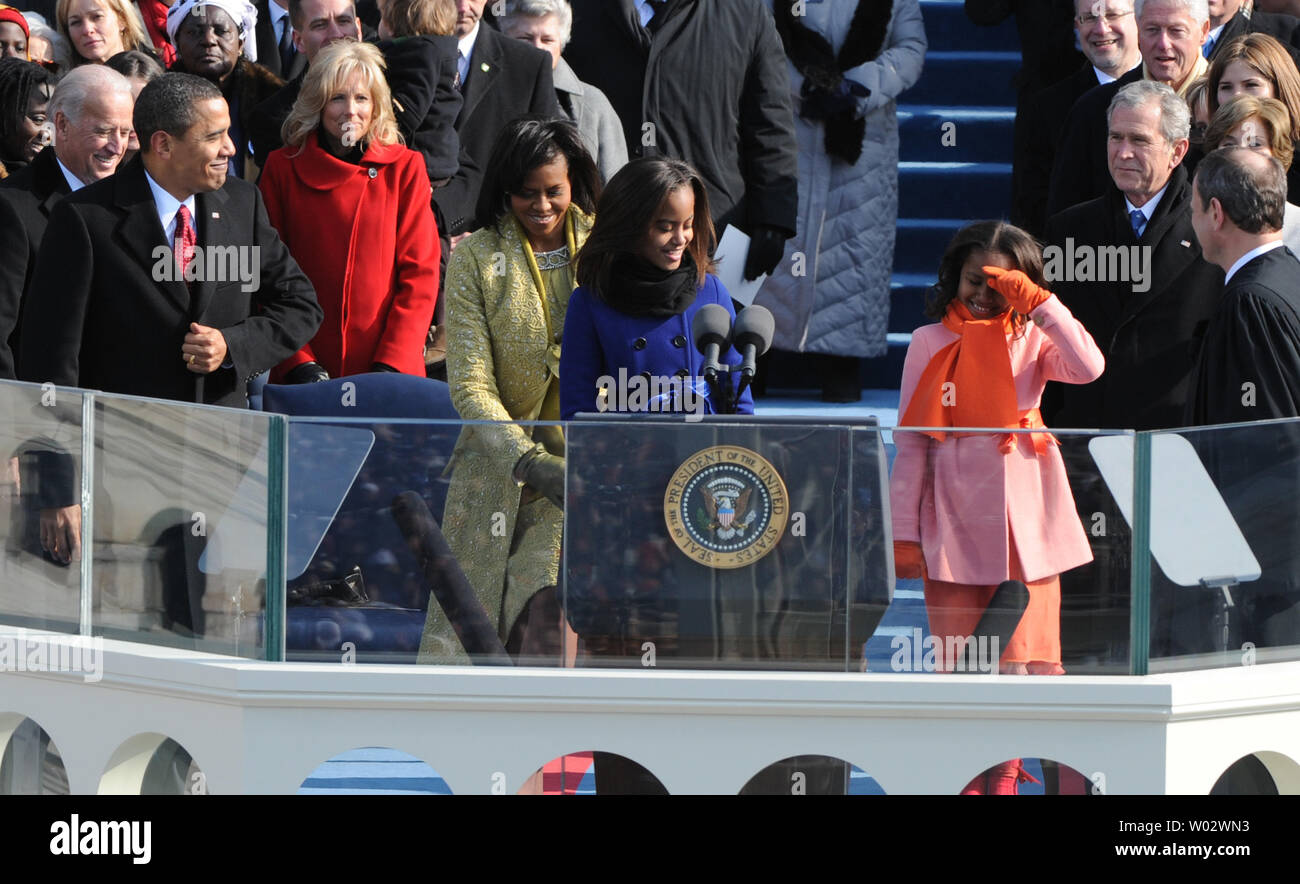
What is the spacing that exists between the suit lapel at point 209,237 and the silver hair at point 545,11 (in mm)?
2463

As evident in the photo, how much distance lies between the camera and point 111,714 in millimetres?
5836

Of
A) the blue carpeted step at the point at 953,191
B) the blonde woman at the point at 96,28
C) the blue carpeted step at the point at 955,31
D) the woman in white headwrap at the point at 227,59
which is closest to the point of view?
the woman in white headwrap at the point at 227,59

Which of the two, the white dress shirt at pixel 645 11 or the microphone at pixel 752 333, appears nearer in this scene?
the microphone at pixel 752 333

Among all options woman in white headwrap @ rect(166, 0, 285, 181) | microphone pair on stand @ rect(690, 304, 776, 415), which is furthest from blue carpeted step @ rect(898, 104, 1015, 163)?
microphone pair on stand @ rect(690, 304, 776, 415)

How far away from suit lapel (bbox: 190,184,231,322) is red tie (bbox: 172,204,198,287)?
3 centimetres

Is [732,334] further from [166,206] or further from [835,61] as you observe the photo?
[835,61]

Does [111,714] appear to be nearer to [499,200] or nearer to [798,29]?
[499,200]

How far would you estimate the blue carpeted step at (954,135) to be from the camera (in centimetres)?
1063

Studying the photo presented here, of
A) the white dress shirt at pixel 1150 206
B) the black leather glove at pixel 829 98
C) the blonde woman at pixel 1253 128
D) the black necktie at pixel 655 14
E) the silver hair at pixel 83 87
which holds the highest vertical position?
the black necktie at pixel 655 14

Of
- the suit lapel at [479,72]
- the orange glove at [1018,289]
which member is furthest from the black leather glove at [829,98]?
the orange glove at [1018,289]

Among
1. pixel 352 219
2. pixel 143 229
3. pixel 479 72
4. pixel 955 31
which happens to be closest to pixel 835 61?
pixel 479 72

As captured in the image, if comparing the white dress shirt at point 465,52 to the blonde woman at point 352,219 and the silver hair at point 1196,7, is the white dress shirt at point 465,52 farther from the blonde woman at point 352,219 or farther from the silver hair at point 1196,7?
the silver hair at point 1196,7

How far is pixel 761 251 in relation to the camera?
859 centimetres
